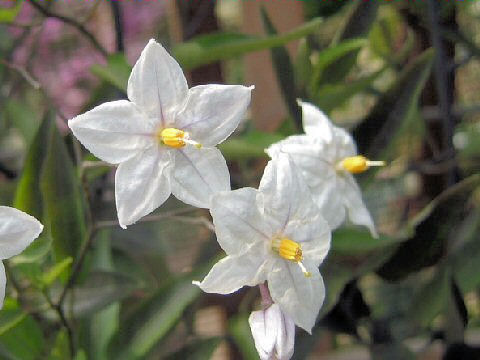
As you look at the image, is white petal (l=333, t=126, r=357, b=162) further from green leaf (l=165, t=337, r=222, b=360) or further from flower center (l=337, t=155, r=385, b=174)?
green leaf (l=165, t=337, r=222, b=360)

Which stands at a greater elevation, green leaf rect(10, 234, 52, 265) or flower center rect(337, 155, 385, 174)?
flower center rect(337, 155, 385, 174)

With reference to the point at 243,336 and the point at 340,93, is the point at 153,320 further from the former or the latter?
the point at 340,93

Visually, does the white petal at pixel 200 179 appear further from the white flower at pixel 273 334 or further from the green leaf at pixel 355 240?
the green leaf at pixel 355 240

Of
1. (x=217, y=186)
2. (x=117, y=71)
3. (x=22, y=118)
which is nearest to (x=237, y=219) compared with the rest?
(x=217, y=186)

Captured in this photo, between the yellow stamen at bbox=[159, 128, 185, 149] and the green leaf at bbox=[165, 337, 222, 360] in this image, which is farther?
the green leaf at bbox=[165, 337, 222, 360]

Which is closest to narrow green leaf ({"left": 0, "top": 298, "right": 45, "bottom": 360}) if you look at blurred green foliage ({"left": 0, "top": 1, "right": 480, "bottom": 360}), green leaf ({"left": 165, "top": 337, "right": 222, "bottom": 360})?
blurred green foliage ({"left": 0, "top": 1, "right": 480, "bottom": 360})

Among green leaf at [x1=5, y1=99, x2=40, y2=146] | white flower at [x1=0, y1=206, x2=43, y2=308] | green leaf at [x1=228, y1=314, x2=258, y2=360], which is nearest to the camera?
white flower at [x1=0, y1=206, x2=43, y2=308]

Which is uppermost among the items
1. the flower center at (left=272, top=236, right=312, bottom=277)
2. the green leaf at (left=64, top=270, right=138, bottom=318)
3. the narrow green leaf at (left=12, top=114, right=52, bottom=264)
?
the flower center at (left=272, top=236, right=312, bottom=277)
